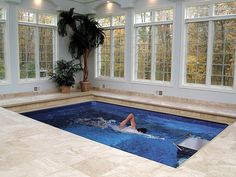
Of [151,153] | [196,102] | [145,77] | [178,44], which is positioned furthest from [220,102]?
[151,153]

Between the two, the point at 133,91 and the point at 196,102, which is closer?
the point at 196,102

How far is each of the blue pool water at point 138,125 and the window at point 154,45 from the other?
4.70ft

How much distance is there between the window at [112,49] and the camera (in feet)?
27.4

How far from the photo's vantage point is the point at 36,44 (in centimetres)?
797

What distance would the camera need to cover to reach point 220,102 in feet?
20.6

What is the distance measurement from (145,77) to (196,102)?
6.16 feet

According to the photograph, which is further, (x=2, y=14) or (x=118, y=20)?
(x=118, y=20)

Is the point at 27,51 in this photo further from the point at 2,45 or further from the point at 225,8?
the point at 225,8

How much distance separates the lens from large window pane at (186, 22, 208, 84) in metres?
6.52

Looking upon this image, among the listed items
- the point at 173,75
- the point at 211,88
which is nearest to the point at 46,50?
the point at 173,75

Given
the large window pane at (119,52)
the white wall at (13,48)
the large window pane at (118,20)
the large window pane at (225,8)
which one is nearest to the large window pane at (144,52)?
the large window pane at (119,52)

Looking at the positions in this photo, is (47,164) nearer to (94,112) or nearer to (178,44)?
(94,112)

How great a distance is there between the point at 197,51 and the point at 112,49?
3138 millimetres

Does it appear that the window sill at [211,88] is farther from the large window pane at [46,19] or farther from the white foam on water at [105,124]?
the large window pane at [46,19]
